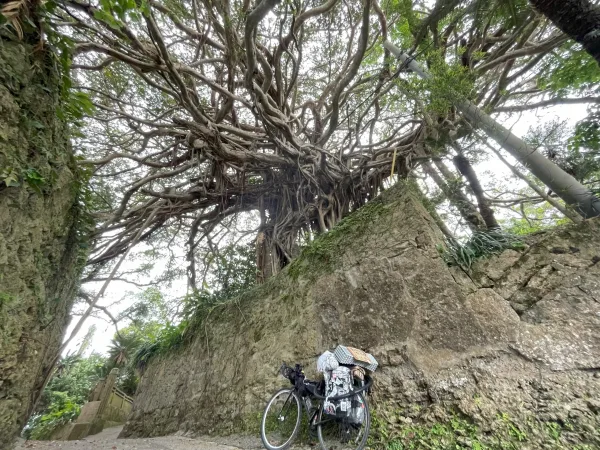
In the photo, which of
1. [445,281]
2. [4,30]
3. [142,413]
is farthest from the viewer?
[142,413]

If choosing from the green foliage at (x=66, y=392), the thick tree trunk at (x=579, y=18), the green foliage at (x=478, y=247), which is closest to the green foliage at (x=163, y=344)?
the green foliage at (x=66, y=392)

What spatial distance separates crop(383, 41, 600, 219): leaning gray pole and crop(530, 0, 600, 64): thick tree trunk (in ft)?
3.18

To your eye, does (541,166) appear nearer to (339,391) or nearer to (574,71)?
(574,71)

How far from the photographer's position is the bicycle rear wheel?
6.65ft

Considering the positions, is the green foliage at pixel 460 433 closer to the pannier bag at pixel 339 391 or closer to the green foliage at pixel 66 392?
the pannier bag at pixel 339 391

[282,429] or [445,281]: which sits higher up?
[445,281]

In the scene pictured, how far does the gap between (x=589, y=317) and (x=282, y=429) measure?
8.47 feet

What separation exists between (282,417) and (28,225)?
2.44 metres

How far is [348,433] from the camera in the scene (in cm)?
211

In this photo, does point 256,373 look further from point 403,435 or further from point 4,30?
point 4,30

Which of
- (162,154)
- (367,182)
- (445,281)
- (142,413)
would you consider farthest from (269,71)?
(142,413)

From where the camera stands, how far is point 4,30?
1.26 metres

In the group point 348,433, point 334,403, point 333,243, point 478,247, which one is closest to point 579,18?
point 478,247

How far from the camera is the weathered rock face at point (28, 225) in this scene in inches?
47.0
